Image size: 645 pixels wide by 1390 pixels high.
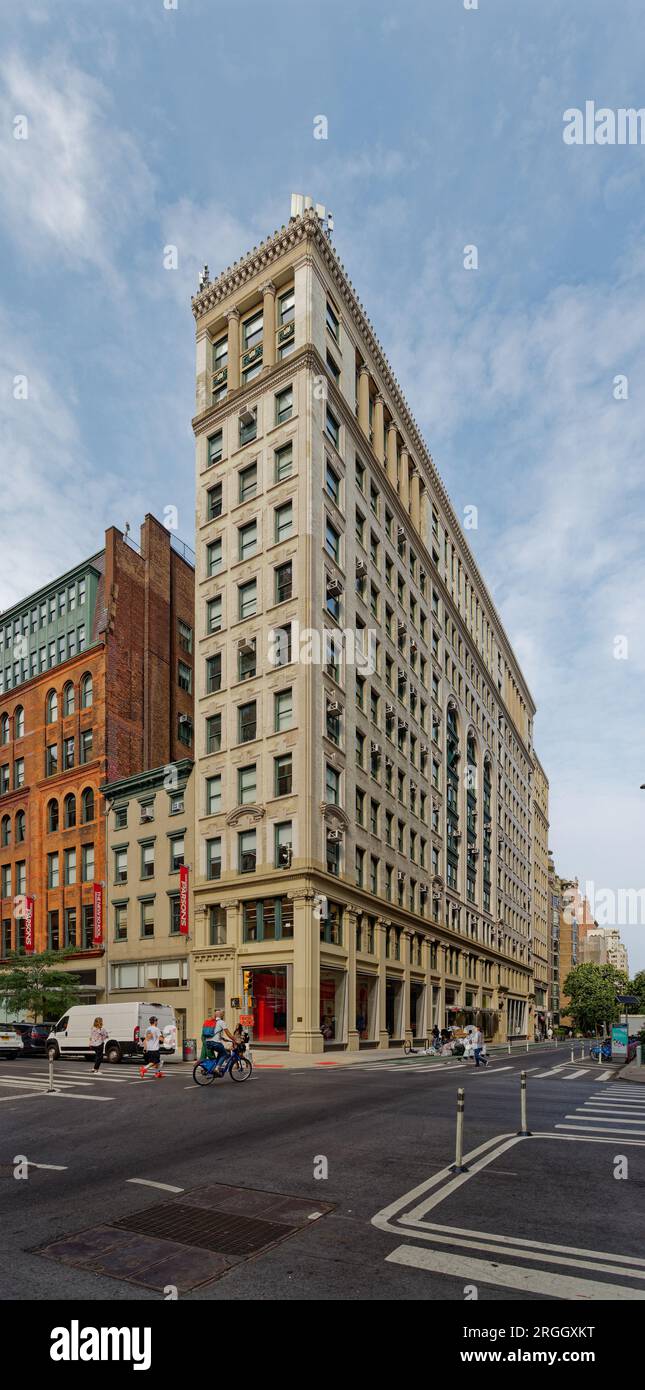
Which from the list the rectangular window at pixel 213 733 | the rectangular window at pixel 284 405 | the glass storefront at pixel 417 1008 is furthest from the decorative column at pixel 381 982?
the rectangular window at pixel 284 405

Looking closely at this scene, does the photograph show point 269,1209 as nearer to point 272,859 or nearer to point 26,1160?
point 26,1160

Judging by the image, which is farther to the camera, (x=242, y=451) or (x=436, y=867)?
(x=436, y=867)

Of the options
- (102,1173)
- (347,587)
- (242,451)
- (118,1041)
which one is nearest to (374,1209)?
(102,1173)

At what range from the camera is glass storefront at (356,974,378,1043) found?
47.8 metres

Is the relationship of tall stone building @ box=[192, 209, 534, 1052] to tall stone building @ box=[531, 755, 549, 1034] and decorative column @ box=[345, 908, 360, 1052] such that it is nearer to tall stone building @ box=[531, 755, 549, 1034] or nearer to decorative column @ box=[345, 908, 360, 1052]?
decorative column @ box=[345, 908, 360, 1052]

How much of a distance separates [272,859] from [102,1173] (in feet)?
99.1

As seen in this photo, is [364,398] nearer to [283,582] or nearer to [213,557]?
[213,557]

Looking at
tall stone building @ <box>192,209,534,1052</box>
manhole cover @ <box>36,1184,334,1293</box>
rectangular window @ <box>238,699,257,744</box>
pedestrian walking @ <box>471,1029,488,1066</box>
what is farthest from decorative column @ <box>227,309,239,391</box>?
manhole cover @ <box>36,1184,334,1293</box>

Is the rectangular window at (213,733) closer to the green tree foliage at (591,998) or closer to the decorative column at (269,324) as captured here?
the decorative column at (269,324)

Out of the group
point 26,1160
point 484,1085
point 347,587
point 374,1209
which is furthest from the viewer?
point 347,587

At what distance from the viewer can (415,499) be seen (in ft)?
218

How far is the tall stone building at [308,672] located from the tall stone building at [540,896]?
60.5m

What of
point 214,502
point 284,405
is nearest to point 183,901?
point 214,502

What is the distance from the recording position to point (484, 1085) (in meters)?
25.1
